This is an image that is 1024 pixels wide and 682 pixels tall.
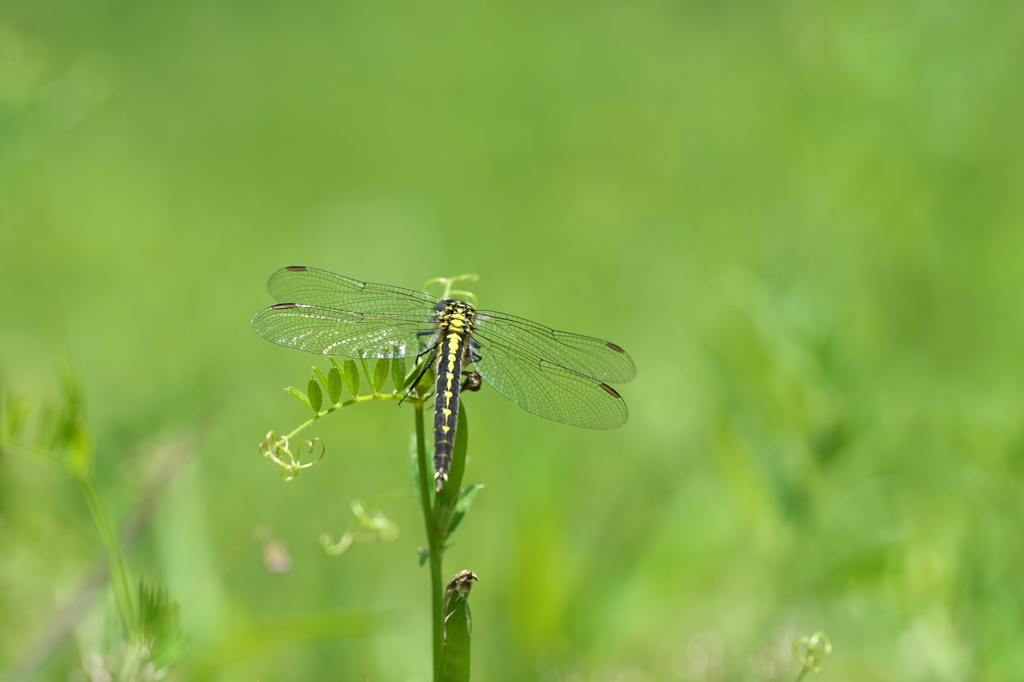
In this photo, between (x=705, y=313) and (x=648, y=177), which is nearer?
(x=705, y=313)

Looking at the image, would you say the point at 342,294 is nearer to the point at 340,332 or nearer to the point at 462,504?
the point at 340,332

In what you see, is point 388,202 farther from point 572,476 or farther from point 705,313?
point 572,476

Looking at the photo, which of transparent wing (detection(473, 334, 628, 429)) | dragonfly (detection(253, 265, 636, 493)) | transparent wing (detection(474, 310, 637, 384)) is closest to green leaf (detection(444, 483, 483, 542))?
dragonfly (detection(253, 265, 636, 493))

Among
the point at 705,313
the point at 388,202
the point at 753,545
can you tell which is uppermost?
the point at 388,202

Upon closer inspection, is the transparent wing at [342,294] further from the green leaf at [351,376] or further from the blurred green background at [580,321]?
the green leaf at [351,376]

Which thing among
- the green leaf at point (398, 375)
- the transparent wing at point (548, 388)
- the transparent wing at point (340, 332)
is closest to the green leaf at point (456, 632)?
the green leaf at point (398, 375)

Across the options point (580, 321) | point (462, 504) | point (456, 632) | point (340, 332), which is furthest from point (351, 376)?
point (580, 321)

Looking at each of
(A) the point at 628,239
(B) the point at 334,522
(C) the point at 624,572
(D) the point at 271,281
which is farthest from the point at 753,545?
(A) the point at 628,239

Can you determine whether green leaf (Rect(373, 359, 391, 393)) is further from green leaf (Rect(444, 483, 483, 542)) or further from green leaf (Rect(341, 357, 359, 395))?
green leaf (Rect(444, 483, 483, 542))
